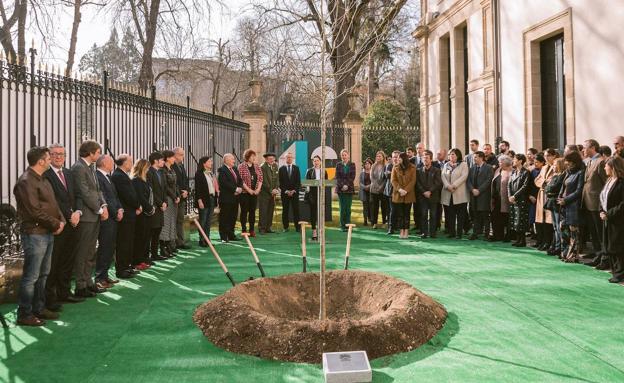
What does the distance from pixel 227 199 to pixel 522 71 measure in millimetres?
8311

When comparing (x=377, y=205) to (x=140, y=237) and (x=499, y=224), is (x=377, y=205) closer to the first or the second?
(x=499, y=224)

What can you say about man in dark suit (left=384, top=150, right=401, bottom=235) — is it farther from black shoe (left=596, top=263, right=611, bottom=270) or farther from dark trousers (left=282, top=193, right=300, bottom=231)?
black shoe (left=596, top=263, right=611, bottom=270)

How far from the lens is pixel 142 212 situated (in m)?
8.55

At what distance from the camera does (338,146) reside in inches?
842

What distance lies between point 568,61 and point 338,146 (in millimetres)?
10438

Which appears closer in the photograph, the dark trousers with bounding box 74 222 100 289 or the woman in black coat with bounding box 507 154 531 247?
the dark trousers with bounding box 74 222 100 289

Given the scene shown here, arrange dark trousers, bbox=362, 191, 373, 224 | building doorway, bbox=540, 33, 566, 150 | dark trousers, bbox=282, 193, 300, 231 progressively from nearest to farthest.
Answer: building doorway, bbox=540, 33, 566, 150, dark trousers, bbox=282, 193, 300, 231, dark trousers, bbox=362, 191, 373, 224

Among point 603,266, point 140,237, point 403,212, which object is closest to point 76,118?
point 140,237

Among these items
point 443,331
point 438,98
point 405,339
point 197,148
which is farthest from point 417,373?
point 438,98

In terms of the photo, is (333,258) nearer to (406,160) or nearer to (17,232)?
(406,160)

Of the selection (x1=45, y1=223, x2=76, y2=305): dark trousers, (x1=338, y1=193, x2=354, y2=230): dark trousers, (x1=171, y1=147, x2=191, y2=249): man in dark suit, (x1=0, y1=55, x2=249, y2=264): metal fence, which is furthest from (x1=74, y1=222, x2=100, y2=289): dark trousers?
(x1=338, y1=193, x2=354, y2=230): dark trousers

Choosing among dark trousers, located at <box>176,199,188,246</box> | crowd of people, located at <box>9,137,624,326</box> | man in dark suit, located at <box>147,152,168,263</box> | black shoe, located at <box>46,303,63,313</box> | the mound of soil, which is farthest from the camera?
dark trousers, located at <box>176,199,188,246</box>

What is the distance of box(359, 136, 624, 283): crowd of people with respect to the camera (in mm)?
8258

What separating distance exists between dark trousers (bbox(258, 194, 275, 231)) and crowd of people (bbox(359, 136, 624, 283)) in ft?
8.75
